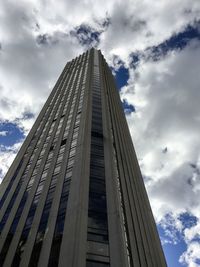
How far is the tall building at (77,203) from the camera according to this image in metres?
26.9

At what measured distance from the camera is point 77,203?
1216 inches

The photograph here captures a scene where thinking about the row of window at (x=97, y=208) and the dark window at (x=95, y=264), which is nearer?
the dark window at (x=95, y=264)

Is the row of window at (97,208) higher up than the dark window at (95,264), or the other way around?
the row of window at (97,208)

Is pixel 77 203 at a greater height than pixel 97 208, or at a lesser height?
greater

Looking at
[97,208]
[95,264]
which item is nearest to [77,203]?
[97,208]

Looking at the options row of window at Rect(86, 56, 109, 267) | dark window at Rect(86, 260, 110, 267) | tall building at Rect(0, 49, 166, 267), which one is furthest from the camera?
tall building at Rect(0, 49, 166, 267)

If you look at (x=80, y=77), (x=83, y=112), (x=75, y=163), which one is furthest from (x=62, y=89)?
(x=75, y=163)

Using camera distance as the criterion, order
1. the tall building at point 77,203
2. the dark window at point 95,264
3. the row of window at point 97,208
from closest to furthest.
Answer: the dark window at point 95,264 < the row of window at point 97,208 < the tall building at point 77,203

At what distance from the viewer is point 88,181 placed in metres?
34.8

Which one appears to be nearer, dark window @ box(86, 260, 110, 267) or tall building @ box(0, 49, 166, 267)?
dark window @ box(86, 260, 110, 267)

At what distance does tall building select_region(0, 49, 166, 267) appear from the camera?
88.4 ft

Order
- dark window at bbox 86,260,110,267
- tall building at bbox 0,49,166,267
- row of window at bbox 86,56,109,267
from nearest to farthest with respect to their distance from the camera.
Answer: dark window at bbox 86,260,110,267 < row of window at bbox 86,56,109,267 < tall building at bbox 0,49,166,267

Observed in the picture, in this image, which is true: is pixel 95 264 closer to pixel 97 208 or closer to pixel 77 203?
pixel 97 208

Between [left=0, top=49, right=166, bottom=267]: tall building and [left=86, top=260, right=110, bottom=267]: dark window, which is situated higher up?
[left=0, top=49, right=166, bottom=267]: tall building
